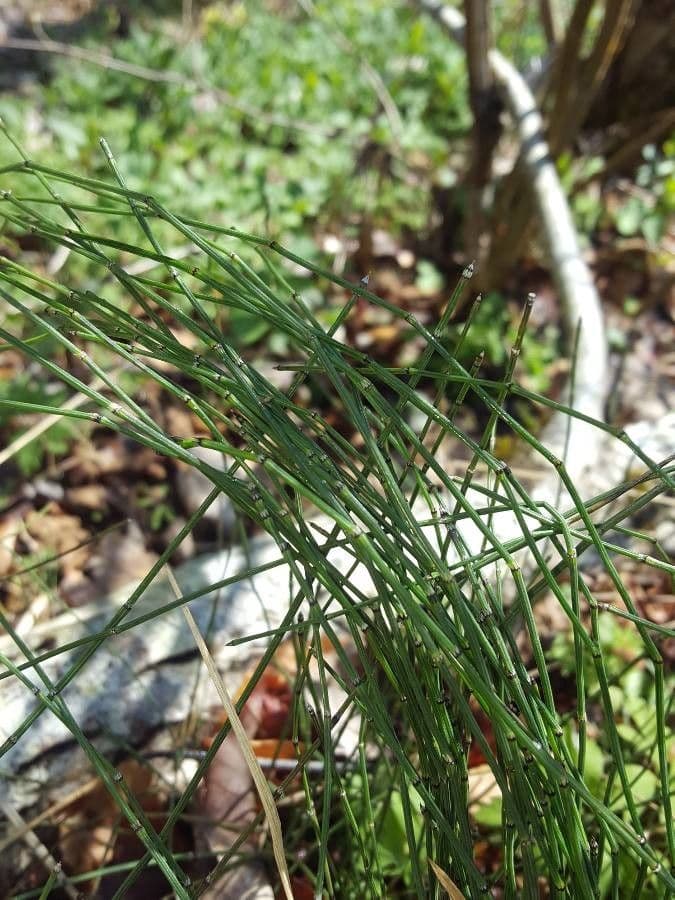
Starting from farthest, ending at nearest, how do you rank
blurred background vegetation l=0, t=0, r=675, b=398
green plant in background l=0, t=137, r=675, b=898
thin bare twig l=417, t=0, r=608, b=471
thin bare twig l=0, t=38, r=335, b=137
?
thin bare twig l=0, t=38, r=335, b=137, blurred background vegetation l=0, t=0, r=675, b=398, thin bare twig l=417, t=0, r=608, b=471, green plant in background l=0, t=137, r=675, b=898

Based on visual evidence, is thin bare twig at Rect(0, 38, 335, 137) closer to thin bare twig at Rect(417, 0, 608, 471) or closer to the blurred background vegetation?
the blurred background vegetation

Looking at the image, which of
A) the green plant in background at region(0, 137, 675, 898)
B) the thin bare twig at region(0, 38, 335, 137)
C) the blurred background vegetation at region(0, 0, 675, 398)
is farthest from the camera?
the thin bare twig at region(0, 38, 335, 137)

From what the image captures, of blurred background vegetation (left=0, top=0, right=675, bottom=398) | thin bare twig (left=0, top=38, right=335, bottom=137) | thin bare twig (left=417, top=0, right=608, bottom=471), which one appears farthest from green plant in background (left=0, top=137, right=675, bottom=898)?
thin bare twig (left=0, top=38, right=335, bottom=137)

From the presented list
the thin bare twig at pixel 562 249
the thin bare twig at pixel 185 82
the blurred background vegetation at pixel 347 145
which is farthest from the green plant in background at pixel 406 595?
the thin bare twig at pixel 185 82

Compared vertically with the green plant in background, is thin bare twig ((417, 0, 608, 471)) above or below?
above

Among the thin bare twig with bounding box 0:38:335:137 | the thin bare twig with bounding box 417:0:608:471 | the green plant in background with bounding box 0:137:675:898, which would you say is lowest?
the green plant in background with bounding box 0:137:675:898

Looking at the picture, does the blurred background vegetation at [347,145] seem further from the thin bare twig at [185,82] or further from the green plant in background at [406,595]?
the green plant in background at [406,595]

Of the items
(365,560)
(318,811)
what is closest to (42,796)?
(318,811)

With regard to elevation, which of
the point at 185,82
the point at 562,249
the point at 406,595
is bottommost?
the point at 406,595

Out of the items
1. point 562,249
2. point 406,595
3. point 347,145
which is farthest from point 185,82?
point 406,595

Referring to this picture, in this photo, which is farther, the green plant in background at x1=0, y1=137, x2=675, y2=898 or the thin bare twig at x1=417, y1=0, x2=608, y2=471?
the thin bare twig at x1=417, y1=0, x2=608, y2=471

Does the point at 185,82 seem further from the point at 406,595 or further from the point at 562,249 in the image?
the point at 406,595
